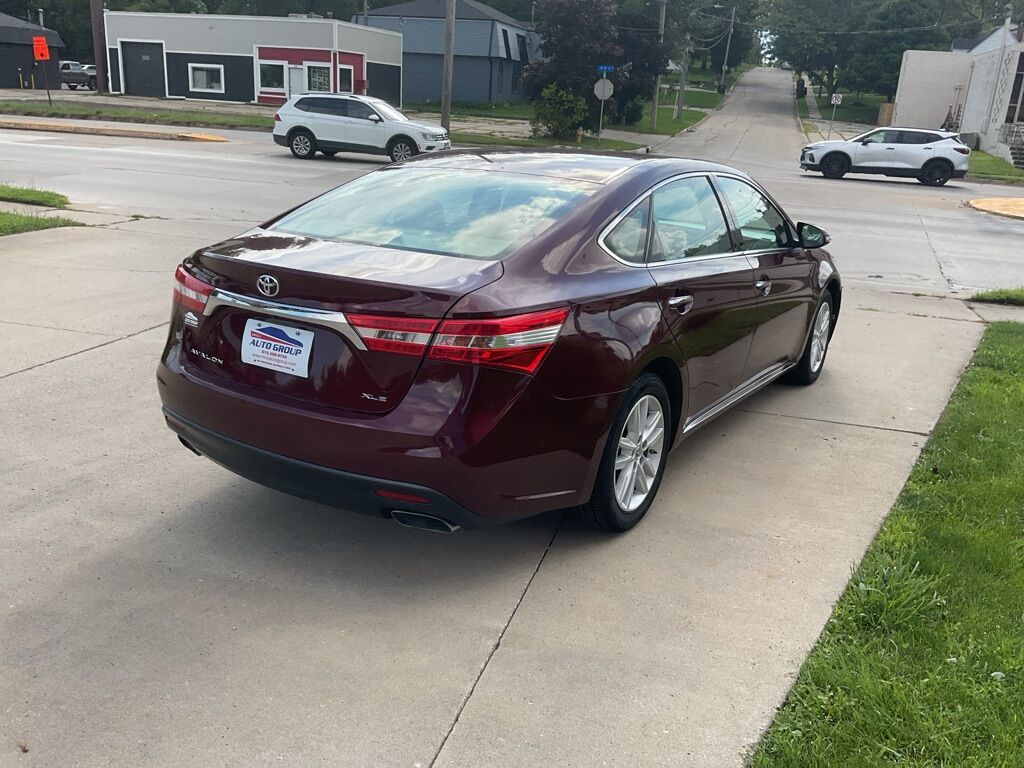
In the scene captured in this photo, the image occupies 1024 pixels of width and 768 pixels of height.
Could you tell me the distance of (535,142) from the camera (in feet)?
109

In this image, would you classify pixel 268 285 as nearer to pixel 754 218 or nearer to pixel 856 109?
pixel 754 218

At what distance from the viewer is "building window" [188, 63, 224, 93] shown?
47219 millimetres

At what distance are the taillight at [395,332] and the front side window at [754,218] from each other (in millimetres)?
2421

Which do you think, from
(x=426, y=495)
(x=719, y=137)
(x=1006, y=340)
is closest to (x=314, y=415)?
(x=426, y=495)

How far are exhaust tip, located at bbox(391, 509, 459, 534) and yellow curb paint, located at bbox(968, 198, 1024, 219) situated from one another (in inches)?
752

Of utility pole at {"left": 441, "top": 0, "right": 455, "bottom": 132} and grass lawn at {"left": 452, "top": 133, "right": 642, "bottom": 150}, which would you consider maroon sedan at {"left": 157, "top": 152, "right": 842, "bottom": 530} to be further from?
utility pole at {"left": 441, "top": 0, "right": 455, "bottom": 132}

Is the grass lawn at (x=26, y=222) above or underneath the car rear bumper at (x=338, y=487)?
underneath

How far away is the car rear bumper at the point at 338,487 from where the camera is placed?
3.32 meters

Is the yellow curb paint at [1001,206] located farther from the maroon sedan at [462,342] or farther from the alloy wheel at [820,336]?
the maroon sedan at [462,342]

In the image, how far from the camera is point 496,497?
3.41 meters

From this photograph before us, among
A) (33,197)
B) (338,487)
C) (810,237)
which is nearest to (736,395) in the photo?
(810,237)

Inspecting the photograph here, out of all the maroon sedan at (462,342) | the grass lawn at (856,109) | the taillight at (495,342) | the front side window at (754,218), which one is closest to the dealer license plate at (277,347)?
the maroon sedan at (462,342)

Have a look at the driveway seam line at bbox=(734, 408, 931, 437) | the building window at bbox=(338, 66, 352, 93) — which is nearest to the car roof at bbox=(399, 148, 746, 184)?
the driveway seam line at bbox=(734, 408, 931, 437)

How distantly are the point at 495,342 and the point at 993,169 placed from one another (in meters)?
35.2
